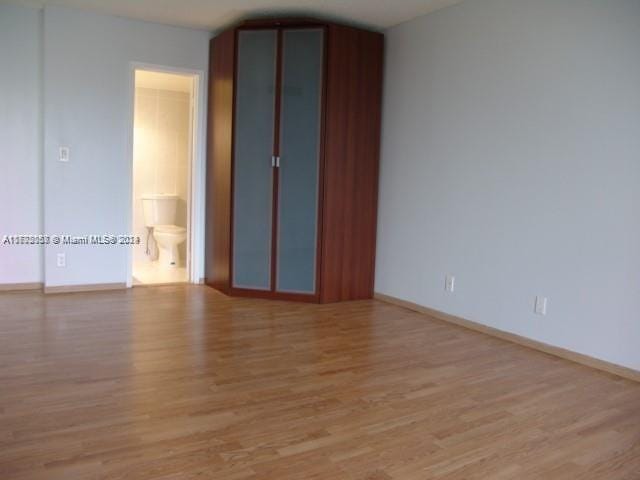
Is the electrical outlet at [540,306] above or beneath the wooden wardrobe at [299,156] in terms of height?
beneath

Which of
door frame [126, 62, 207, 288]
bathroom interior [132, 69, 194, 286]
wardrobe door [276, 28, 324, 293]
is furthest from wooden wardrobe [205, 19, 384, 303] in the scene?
bathroom interior [132, 69, 194, 286]

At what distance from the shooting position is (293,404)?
250 centimetres

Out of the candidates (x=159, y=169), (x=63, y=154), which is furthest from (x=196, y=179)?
(x=159, y=169)

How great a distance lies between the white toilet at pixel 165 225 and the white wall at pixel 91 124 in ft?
3.89

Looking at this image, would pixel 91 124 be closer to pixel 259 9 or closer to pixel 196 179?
pixel 196 179

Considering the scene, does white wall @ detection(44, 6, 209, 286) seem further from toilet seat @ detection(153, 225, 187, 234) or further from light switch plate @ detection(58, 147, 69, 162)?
toilet seat @ detection(153, 225, 187, 234)

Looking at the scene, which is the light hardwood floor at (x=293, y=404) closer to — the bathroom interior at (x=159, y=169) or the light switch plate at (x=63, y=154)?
the light switch plate at (x=63, y=154)

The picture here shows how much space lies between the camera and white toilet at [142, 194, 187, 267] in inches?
240

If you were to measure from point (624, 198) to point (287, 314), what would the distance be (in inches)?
94.9

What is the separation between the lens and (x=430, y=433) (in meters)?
2.25

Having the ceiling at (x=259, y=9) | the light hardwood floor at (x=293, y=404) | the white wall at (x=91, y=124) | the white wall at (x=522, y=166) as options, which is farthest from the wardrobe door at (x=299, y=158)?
the white wall at (x=91, y=124)

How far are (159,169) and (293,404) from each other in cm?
480

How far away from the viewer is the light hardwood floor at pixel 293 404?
78.2 inches

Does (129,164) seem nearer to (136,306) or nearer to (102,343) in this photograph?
(136,306)
